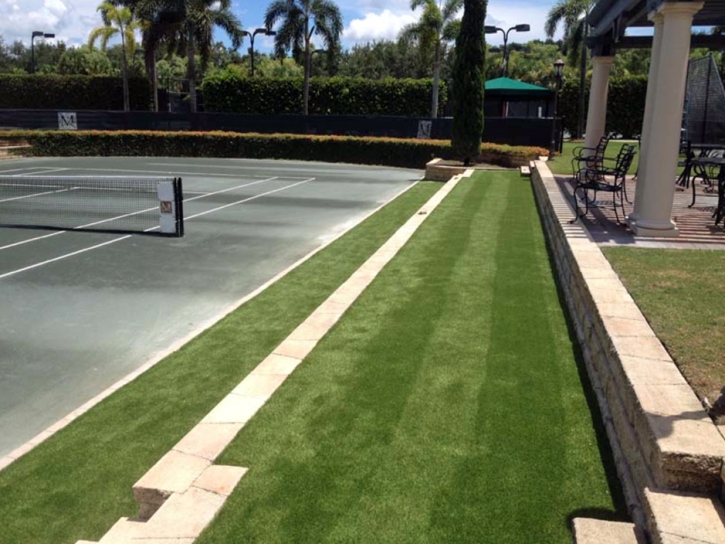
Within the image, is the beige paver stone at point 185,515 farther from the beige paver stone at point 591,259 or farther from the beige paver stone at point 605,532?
the beige paver stone at point 591,259

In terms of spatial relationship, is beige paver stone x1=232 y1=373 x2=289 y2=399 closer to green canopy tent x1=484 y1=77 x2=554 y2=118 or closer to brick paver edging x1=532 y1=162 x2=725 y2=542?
brick paver edging x1=532 y1=162 x2=725 y2=542

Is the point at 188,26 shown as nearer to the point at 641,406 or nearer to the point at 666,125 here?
the point at 666,125

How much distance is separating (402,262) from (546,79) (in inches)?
2431

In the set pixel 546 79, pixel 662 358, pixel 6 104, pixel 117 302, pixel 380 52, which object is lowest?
pixel 117 302

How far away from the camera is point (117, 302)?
8.61 m

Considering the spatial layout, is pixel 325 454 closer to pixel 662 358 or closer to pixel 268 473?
pixel 268 473

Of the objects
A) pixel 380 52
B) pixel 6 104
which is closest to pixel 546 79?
pixel 380 52

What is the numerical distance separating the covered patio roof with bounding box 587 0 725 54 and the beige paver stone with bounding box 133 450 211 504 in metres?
9.30

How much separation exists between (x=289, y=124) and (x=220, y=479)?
32.5 meters

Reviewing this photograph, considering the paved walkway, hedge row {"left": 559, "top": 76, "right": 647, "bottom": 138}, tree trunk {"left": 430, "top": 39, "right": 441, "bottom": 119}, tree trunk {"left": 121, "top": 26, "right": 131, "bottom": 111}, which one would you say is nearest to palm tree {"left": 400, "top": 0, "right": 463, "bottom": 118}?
tree trunk {"left": 430, "top": 39, "right": 441, "bottom": 119}

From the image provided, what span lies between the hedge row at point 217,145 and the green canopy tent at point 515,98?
6.07 metres

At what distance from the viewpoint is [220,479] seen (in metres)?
3.68

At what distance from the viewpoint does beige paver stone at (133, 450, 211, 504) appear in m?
3.59

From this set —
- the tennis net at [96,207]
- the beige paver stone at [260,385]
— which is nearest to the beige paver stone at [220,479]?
the beige paver stone at [260,385]
